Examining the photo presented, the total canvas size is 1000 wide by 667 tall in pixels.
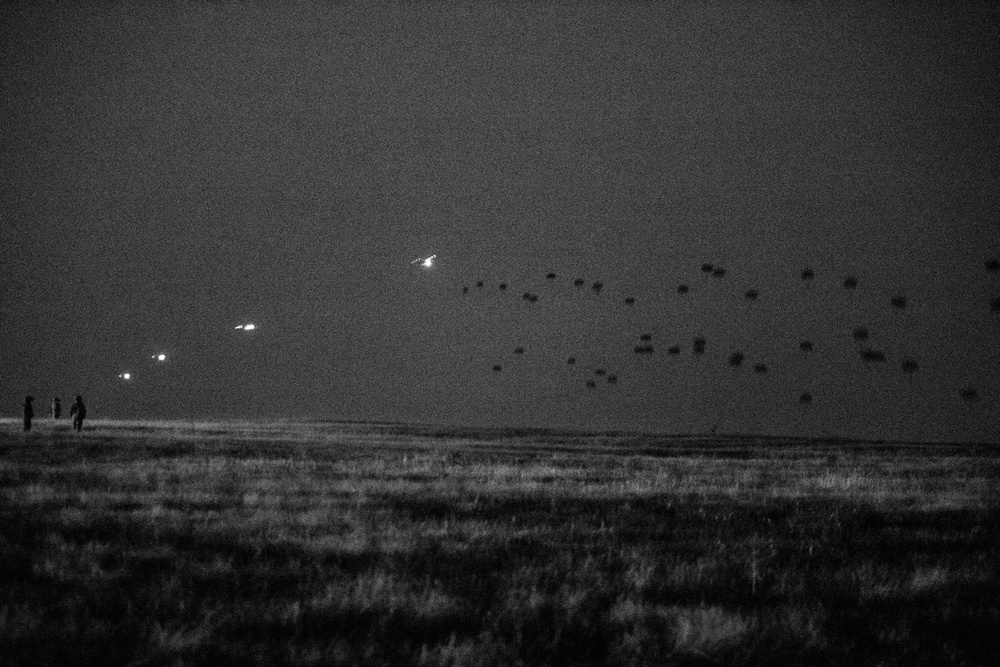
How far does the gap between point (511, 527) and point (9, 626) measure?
860cm

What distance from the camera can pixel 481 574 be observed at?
32.1 ft

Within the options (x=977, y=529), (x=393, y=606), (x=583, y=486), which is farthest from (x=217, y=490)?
(x=977, y=529)

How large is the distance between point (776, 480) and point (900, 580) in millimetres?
16263

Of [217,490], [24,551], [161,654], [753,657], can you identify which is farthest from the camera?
[217,490]

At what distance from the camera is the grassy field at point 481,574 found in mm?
6758

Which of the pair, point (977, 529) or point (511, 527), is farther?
point (977, 529)

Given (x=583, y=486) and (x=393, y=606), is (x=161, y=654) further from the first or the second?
(x=583, y=486)

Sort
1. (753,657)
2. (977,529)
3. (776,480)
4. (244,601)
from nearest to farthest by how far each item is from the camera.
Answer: (753,657)
(244,601)
(977,529)
(776,480)

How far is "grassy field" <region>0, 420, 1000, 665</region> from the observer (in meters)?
6.76

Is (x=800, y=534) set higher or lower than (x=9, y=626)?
lower

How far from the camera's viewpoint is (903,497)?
2042 centimetres

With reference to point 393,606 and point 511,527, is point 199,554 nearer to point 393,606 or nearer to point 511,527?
point 393,606

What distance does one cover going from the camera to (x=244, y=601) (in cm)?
775

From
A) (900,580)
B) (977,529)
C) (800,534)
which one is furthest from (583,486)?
(900,580)
